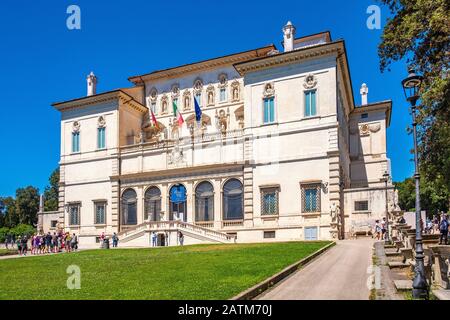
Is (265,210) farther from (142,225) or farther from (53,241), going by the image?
(53,241)

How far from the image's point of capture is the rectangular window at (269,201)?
3897cm

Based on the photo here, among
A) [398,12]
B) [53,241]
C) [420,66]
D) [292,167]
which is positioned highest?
[398,12]

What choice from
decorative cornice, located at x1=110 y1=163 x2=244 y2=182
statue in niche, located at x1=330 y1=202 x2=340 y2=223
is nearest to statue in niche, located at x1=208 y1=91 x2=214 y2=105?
decorative cornice, located at x1=110 y1=163 x2=244 y2=182

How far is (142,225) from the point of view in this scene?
137ft

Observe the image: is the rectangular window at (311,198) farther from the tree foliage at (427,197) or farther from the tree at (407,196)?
the tree at (407,196)

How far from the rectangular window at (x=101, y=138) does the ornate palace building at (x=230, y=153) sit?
0.31 metres

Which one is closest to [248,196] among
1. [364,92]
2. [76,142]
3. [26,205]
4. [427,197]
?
[76,142]

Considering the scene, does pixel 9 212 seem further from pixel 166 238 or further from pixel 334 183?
pixel 334 183

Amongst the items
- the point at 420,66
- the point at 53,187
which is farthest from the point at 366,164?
the point at 53,187

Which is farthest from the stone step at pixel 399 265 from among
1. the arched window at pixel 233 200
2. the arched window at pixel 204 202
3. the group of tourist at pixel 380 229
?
the arched window at pixel 204 202

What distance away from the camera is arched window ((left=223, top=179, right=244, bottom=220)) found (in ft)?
134

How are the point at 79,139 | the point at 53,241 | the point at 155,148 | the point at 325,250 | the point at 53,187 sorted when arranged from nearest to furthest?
the point at 325,250 → the point at 53,241 → the point at 155,148 → the point at 79,139 → the point at 53,187

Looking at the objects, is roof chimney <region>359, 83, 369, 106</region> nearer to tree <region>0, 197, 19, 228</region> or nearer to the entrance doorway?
the entrance doorway

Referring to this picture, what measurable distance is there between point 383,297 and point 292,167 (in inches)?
1068
